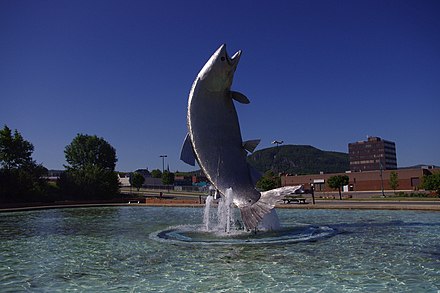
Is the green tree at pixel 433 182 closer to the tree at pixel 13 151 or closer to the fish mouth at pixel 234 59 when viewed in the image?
the fish mouth at pixel 234 59

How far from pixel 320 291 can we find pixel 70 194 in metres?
47.9

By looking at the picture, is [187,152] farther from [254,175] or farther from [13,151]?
[13,151]

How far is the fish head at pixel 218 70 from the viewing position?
12867 millimetres

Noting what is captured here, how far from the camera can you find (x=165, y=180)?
91.9 metres

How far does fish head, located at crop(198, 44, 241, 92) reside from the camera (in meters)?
12.9

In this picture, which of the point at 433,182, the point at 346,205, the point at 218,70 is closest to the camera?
the point at 218,70

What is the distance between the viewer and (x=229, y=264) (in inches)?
398

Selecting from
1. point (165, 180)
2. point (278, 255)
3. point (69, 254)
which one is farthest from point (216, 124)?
point (165, 180)

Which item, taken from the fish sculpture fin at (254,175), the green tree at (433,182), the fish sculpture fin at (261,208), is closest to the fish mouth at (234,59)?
the fish sculpture fin at (254,175)

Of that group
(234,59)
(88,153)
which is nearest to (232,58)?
(234,59)

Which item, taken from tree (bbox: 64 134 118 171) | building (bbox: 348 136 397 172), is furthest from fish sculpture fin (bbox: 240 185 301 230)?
building (bbox: 348 136 397 172)

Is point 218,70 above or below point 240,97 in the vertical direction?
above

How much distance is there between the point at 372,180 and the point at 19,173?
60607 mm

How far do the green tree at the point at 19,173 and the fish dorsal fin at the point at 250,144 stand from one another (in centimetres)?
3678
